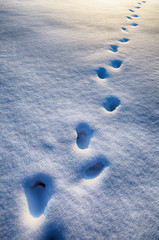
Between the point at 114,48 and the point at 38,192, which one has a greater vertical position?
the point at 114,48

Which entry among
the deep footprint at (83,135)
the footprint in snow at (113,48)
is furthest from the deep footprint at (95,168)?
the footprint in snow at (113,48)

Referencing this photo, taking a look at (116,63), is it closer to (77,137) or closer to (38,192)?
(77,137)

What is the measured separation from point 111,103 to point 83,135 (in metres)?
0.37

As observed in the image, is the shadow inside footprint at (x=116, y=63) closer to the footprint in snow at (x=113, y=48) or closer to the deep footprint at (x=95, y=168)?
the footprint in snow at (x=113, y=48)

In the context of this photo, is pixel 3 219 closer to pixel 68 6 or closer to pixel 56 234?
pixel 56 234

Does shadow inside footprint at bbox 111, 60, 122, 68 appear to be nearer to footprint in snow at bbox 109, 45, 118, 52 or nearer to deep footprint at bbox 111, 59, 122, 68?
deep footprint at bbox 111, 59, 122, 68

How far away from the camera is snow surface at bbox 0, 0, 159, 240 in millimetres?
573

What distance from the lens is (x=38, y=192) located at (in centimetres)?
65

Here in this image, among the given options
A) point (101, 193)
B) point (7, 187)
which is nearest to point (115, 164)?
point (101, 193)

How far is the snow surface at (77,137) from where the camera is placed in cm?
57

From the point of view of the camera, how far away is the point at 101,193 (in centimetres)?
64

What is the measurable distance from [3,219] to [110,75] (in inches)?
48.0

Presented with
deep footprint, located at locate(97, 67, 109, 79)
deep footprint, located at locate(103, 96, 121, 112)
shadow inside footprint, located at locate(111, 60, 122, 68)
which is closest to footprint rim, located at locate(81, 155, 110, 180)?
deep footprint, located at locate(103, 96, 121, 112)

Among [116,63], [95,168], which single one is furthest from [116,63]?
[95,168]
